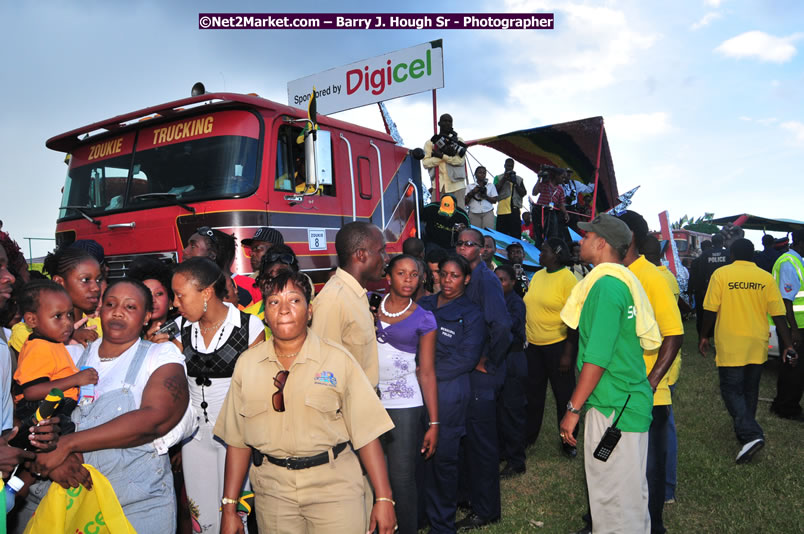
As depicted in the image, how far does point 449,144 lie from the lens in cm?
880

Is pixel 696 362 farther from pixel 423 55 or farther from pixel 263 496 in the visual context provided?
pixel 263 496

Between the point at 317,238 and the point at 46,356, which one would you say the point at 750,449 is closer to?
the point at 317,238

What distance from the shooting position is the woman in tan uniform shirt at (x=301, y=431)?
2.25m

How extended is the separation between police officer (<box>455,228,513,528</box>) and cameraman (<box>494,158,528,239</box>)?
6.28 metres

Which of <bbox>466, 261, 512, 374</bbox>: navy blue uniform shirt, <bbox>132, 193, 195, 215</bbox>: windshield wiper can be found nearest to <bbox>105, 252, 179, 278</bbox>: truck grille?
<bbox>132, 193, 195, 215</bbox>: windshield wiper

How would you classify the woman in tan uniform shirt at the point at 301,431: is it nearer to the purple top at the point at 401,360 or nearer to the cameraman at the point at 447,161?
the purple top at the point at 401,360

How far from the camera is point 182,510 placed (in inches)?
136

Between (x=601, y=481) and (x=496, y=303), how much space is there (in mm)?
1555

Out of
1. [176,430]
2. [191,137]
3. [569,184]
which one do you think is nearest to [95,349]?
[176,430]

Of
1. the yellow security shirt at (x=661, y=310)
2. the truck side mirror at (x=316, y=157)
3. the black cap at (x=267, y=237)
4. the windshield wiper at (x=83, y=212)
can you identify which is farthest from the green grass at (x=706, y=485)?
the windshield wiper at (x=83, y=212)

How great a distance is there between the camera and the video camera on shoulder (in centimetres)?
881

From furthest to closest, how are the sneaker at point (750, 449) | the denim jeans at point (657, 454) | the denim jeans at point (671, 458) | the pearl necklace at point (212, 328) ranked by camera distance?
the sneaker at point (750, 449), the denim jeans at point (671, 458), the denim jeans at point (657, 454), the pearl necklace at point (212, 328)

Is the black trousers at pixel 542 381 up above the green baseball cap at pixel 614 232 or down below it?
below

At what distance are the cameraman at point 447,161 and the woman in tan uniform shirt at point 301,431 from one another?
268 inches
